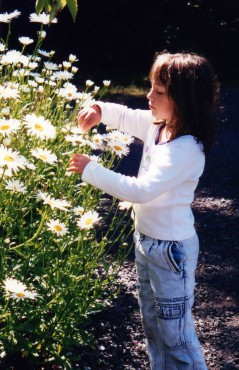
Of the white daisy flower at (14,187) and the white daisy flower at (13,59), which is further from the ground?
the white daisy flower at (13,59)

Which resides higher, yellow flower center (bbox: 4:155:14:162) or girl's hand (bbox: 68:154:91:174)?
girl's hand (bbox: 68:154:91:174)

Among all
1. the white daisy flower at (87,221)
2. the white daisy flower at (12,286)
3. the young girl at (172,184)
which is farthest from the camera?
the white daisy flower at (87,221)

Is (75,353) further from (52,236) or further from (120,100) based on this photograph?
(120,100)

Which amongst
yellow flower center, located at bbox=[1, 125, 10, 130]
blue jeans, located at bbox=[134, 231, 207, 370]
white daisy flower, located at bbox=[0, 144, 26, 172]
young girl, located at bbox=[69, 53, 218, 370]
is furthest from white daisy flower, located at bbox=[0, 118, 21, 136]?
→ blue jeans, located at bbox=[134, 231, 207, 370]

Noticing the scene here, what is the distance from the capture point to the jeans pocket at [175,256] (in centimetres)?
217

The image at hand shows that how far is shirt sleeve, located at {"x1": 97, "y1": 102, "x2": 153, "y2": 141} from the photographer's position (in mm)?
2445

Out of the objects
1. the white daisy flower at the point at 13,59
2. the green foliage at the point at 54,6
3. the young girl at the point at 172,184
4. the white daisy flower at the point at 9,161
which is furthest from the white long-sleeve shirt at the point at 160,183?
the white daisy flower at the point at 13,59

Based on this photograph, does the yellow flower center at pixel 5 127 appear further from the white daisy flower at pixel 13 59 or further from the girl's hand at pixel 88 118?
the white daisy flower at pixel 13 59

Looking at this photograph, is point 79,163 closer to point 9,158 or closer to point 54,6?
point 9,158

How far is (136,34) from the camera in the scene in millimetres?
8883

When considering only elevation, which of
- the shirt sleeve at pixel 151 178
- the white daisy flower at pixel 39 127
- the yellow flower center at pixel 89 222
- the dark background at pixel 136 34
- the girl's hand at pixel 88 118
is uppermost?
the dark background at pixel 136 34

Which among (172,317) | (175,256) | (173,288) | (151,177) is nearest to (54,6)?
(151,177)

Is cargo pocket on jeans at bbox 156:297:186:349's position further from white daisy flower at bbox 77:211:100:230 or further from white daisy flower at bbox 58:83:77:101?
white daisy flower at bbox 58:83:77:101

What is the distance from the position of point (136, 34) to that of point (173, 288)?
7.07 m
